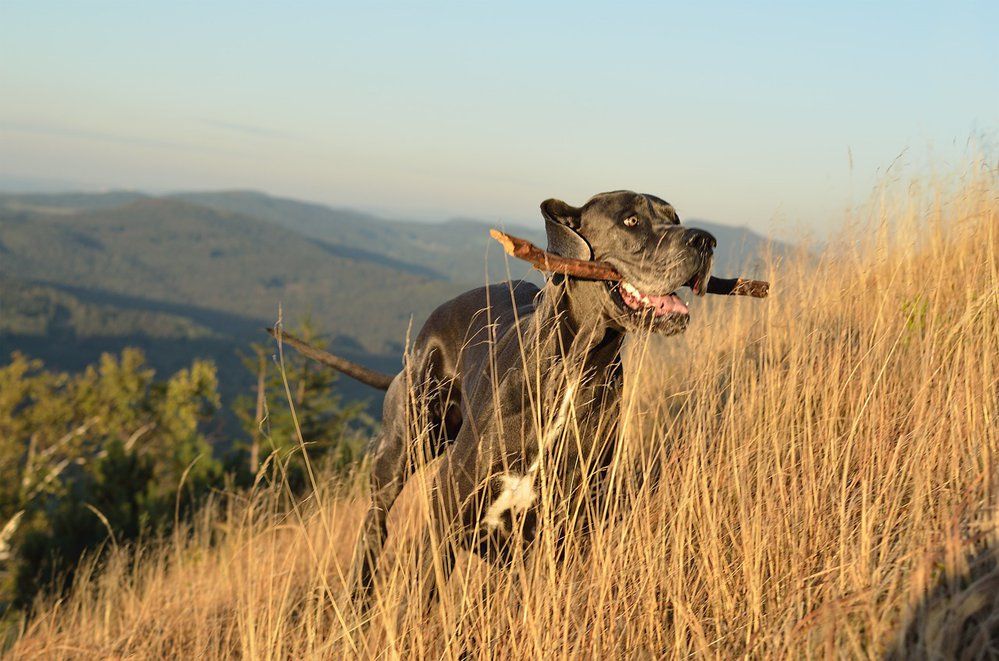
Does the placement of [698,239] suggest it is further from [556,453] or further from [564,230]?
[556,453]

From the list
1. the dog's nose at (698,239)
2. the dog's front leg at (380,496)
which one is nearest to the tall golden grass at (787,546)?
the dog's nose at (698,239)

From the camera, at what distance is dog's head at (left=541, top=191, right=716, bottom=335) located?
3217 millimetres

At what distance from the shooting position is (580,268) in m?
3.27

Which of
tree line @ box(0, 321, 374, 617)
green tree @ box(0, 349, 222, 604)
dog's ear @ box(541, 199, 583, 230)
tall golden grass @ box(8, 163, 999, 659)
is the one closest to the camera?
tall golden grass @ box(8, 163, 999, 659)

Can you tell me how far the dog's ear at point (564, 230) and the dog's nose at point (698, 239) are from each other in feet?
1.38

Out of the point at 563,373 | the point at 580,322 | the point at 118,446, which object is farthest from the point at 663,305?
the point at 118,446

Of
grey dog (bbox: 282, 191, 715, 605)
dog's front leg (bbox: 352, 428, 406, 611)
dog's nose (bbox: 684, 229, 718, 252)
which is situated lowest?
dog's front leg (bbox: 352, 428, 406, 611)

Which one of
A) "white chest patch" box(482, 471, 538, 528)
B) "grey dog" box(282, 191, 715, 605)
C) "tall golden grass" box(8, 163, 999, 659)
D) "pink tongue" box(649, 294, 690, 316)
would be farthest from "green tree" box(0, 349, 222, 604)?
"pink tongue" box(649, 294, 690, 316)

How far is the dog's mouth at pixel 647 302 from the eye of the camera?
324 cm

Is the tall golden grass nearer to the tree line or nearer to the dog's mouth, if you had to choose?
the dog's mouth

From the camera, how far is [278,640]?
10.4 ft

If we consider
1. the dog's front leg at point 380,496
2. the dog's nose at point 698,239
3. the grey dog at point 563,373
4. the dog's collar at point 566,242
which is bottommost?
the dog's front leg at point 380,496

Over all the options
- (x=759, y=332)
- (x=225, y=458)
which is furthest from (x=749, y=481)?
(x=225, y=458)

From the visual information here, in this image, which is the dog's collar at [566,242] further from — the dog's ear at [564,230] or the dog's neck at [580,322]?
the dog's neck at [580,322]
